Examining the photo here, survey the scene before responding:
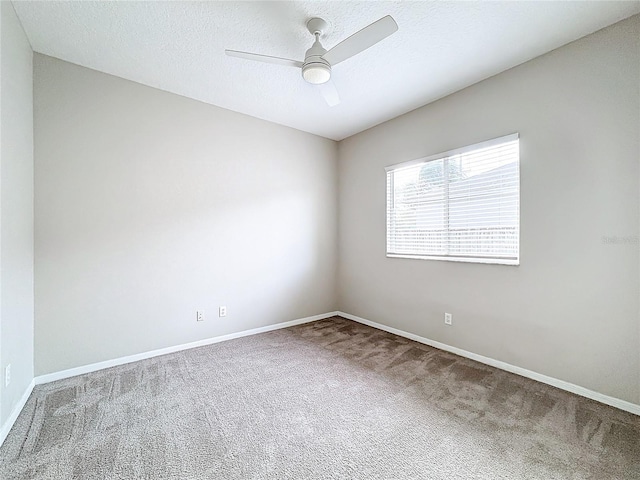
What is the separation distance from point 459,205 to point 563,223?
2.93 ft

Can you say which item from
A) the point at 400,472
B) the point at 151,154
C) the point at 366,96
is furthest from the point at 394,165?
the point at 400,472

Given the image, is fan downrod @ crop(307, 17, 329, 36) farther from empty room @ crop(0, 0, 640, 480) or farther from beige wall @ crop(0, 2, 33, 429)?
beige wall @ crop(0, 2, 33, 429)

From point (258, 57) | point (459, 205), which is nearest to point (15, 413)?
point (258, 57)

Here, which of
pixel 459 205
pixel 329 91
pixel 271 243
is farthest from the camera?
pixel 271 243

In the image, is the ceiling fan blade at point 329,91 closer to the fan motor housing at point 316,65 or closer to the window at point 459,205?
the fan motor housing at point 316,65

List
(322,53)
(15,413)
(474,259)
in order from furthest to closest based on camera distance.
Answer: (474,259)
(322,53)
(15,413)

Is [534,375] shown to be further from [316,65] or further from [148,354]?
[148,354]

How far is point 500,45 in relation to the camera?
7.38ft

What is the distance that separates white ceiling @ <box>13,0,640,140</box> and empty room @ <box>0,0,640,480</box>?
0.06ft

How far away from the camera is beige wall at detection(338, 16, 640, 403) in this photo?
1995mm

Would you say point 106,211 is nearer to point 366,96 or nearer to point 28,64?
point 28,64

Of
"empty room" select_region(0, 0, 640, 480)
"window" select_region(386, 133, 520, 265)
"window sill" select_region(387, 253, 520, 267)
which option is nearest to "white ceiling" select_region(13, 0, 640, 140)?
"empty room" select_region(0, 0, 640, 480)

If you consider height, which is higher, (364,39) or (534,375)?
(364,39)

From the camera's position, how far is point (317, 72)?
6.56 ft
